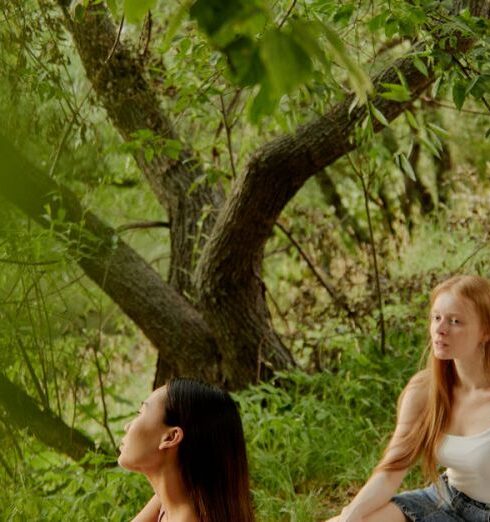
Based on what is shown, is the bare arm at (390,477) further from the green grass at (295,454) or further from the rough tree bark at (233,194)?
the rough tree bark at (233,194)

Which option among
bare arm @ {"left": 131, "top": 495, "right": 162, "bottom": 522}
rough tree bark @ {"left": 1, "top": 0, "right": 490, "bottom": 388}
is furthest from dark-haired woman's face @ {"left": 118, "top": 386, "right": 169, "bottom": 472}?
rough tree bark @ {"left": 1, "top": 0, "right": 490, "bottom": 388}

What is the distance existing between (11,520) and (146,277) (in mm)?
1565

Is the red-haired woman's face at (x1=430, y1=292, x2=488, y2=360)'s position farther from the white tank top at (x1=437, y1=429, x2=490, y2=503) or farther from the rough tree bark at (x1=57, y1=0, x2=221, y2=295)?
the rough tree bark at (x1=57, y1=0, x2=221, y2=295)

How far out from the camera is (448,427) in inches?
112

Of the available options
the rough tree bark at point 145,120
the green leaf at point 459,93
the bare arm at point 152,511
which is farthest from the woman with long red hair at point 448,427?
the rough tree bark at point 145,120

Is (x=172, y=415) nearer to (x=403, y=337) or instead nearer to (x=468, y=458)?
(x=468, y=458)

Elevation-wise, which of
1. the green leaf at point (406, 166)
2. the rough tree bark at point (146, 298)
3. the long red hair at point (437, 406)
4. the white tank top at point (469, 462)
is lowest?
the white tank top at point (469, 462)

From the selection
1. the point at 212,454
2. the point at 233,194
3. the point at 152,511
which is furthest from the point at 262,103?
the point at 233,194

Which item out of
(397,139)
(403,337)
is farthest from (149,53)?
(397,139)

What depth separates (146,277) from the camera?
455cm

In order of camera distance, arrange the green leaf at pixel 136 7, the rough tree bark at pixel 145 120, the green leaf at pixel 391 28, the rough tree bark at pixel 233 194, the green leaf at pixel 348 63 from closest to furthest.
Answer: the green leaf at pixel 348 63
the green leaf at pixel 136 7
the green leaf at pixel 391 28
the rough tree bark at pixel 233 194
the rough tree bark at pixel 145 120

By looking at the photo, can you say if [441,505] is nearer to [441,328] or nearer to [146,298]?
[441,328]

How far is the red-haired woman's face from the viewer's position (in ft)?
9.18

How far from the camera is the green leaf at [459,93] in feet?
8.10
